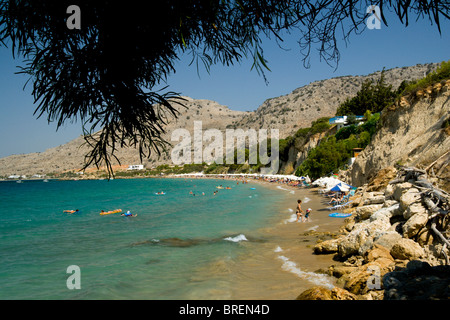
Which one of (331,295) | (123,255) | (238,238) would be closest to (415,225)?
(331,295)

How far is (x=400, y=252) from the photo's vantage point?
7488 mm

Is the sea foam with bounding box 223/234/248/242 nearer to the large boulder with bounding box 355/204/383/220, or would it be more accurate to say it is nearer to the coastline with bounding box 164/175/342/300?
the coastline with bounding box 164/175/342/300

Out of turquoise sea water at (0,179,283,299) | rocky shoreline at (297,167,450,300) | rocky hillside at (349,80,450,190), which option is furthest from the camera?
rocky hillside at (349,80,450,190)

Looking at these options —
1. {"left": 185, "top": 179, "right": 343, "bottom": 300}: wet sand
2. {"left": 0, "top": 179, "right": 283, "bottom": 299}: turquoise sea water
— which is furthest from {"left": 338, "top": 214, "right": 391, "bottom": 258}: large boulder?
{"left": 0, "top": 179, "right": 283, "bottom": 299}: turquoise sea water

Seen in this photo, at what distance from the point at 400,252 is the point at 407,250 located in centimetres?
17

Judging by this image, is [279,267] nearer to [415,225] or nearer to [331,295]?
[415,225]

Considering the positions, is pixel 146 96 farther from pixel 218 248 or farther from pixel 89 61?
pixel 218 248

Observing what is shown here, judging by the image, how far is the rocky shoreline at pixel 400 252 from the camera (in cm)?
496

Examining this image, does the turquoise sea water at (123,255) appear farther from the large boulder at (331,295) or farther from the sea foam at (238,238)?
the large boulder at (331,295)

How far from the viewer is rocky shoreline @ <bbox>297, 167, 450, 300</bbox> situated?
496 cm

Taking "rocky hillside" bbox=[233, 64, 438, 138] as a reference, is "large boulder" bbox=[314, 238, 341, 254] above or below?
below

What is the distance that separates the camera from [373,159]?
25000mm

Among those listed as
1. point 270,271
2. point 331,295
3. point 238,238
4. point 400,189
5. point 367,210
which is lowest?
point 238,238
